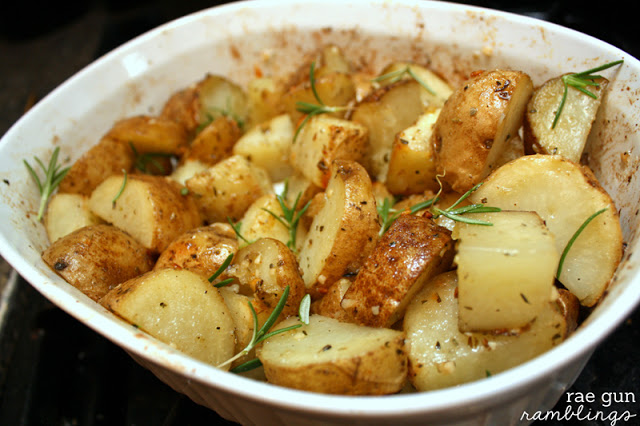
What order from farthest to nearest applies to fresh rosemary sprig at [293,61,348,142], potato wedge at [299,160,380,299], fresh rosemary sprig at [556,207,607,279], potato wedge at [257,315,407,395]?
fresh rosemary sprig at [293,61,348,142] < potato wedge at [299,160,380,299] < fresh rosemary sprig at [556,207,607,279] < potato wedge at [257,315,407,395]

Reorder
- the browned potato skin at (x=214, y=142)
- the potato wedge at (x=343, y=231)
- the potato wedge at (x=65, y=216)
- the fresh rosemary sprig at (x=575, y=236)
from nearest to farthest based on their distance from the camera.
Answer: the fresh rosemary sprig at (x=575, y=236) < the potato wedge at (x=343, y=231) < the potato wedge at (x=65, y=216) < the browned potato skin at (x=214, y=142)

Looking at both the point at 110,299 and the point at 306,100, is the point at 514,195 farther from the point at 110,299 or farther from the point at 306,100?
the point at 110,299

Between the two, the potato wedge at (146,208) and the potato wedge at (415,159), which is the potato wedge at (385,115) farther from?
the potato wedge at (146,208)

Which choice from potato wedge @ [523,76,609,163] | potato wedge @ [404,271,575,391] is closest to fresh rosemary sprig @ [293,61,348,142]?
potato wedge @ [523,76,609,163]

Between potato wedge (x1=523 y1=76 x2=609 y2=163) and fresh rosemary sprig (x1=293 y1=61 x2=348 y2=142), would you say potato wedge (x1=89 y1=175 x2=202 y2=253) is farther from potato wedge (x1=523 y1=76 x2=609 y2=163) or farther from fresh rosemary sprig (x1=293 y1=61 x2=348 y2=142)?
potato wedge (x1=523 y1=76 x2=609 y2=163)

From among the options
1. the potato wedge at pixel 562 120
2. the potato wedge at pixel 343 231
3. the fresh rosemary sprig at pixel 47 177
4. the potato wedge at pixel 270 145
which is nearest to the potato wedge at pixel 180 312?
the potato wedge at pixel 343 231

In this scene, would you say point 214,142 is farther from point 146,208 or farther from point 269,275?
point 269,275

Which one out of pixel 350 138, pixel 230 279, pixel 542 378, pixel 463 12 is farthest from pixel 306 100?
pixel 542 378
